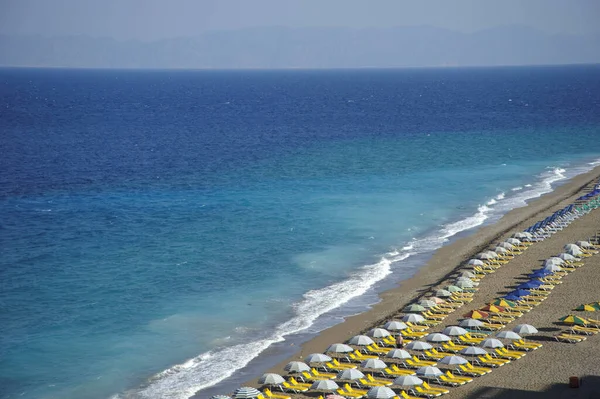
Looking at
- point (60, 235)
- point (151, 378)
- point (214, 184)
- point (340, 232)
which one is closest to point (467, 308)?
point (151, 378)

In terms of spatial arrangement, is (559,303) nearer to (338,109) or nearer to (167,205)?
(167,205)

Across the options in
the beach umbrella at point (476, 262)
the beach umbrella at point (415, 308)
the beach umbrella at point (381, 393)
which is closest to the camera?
the beach umbrella at point (381, 393)

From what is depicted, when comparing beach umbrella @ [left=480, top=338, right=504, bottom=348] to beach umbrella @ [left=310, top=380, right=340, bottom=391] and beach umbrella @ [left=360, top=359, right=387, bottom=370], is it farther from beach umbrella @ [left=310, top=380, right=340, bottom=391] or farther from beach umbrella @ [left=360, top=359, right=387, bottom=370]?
beach umbrella @ [left=310, top=380, right=340, bottom=391]

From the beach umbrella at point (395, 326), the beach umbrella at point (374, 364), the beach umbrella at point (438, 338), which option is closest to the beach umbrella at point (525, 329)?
the beach umbrella at point (438, 338)

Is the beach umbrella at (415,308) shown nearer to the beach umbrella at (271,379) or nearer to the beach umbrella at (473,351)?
the beach umbrella at (473,351)

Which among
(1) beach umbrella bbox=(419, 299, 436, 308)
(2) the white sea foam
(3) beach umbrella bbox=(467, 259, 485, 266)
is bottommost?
(2) the white sea foam

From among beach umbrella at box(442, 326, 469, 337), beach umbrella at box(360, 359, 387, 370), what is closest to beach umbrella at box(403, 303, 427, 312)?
beach umbrella at box(442, 326, 469, 337)
